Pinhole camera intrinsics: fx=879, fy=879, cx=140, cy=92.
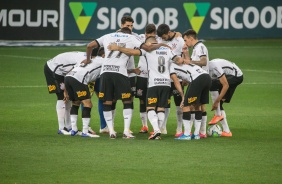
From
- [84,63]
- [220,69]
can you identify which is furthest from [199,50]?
[84,63]

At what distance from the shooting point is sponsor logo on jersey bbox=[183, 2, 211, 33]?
107 ft

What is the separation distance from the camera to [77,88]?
15.0 m

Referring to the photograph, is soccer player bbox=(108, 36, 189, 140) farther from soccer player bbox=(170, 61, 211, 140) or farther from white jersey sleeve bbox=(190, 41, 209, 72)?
white jersey sleeve bbox=(190, 41, 209, 72)

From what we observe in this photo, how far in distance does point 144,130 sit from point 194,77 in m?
1.83

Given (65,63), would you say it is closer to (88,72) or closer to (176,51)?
(88,72)

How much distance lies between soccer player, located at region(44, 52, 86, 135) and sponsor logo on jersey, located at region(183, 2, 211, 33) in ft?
57.1

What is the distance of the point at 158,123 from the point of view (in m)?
15.2

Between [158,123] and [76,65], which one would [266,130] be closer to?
[158,123]

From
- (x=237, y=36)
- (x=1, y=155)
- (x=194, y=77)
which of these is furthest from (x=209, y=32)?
(x=1, y=155)

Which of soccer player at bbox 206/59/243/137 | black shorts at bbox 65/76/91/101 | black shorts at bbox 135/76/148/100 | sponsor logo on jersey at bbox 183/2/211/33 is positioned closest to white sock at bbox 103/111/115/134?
black shorts at bbox 65/76/91/101

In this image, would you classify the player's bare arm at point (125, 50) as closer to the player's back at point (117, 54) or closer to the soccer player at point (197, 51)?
the player's back at point (117, 54)

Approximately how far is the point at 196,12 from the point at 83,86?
18252mm

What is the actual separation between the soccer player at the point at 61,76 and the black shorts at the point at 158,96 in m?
1.53

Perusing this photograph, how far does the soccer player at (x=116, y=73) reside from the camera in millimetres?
14797
